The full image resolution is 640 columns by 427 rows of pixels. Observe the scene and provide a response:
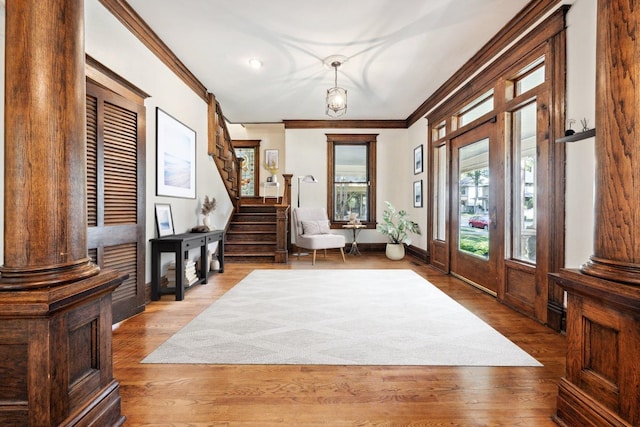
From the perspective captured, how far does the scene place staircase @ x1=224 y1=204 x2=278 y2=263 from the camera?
5.75m

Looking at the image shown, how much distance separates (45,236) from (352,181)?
6.28 m

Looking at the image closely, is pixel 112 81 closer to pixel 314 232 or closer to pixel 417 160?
pixel 314 232

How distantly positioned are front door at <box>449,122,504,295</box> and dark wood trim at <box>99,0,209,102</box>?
3.80 metres

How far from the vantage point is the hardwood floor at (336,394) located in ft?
4.92

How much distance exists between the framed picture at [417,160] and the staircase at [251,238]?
287 centimetres

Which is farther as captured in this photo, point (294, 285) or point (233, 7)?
point (294, 285)

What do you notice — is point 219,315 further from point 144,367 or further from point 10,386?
point 10,386

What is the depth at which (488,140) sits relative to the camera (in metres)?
3.74

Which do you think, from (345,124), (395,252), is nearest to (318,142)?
(345,124)

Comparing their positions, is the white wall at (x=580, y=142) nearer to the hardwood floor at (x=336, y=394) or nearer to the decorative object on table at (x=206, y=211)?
the hardwood floor at (x=336, y=394)

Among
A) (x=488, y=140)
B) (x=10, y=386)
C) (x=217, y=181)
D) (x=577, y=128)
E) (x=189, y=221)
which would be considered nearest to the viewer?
(x=10, y=386)

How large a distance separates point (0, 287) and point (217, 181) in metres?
4.65

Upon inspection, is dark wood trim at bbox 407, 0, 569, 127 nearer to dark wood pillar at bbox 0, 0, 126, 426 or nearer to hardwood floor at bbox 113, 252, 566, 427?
hardwood floor at bbox 113, 252, 566, 427

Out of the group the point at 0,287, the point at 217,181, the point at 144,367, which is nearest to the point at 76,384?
the point at 0,287
